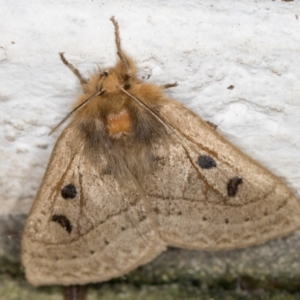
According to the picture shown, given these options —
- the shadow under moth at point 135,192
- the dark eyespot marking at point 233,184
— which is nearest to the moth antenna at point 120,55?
the shadow under moth at point 135,192

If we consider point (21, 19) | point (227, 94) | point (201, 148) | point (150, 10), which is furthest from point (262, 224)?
point (21, 19)

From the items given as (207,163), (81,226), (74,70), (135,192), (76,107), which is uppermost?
(74,70)

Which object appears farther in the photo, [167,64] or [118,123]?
[167,64]

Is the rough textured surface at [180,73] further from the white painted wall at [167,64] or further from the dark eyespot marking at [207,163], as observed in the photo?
the dark eyespot marking at [207,163]

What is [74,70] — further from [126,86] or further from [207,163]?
[207,163]

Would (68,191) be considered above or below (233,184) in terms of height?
below

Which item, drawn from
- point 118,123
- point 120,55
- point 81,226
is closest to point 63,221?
point 81,226
